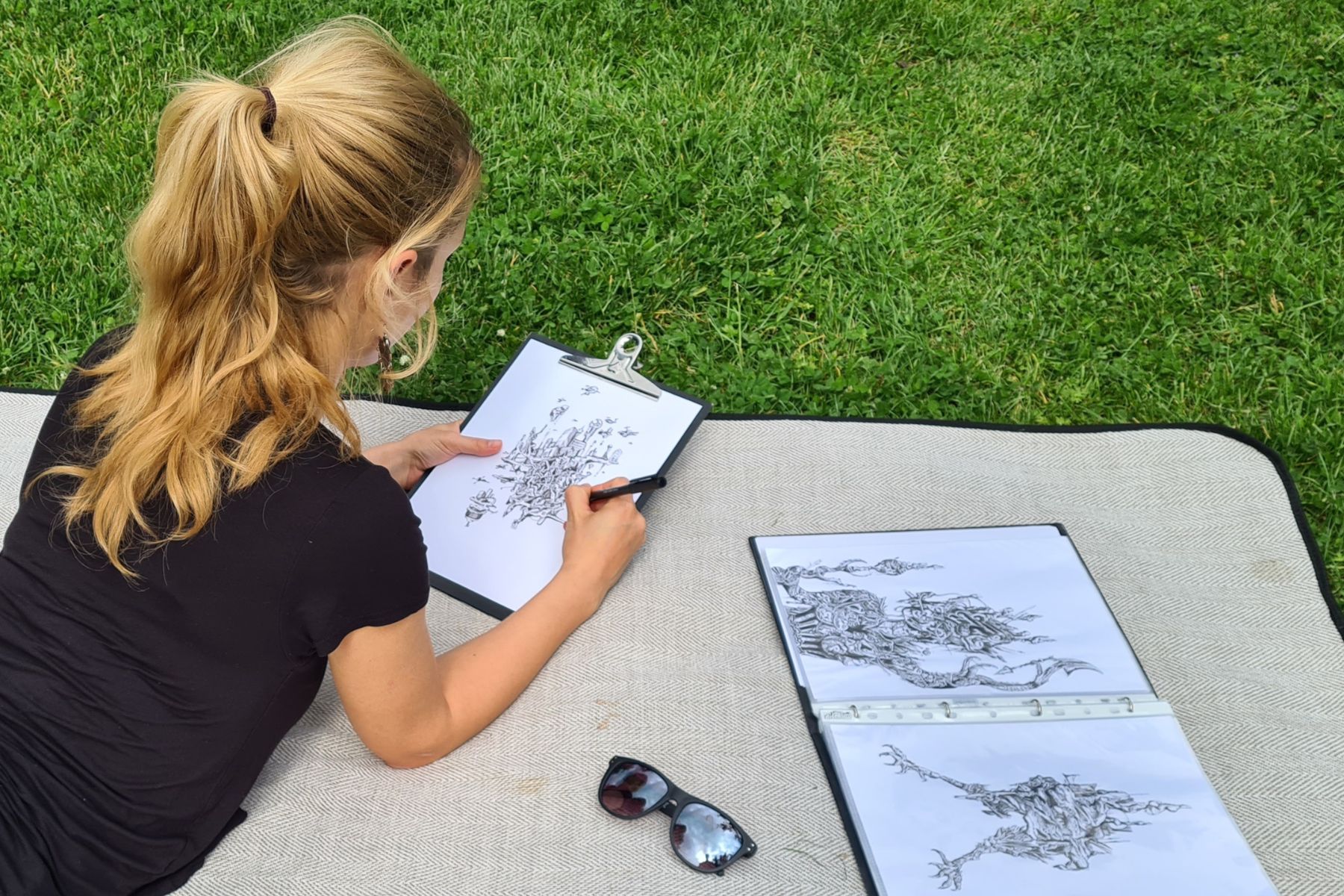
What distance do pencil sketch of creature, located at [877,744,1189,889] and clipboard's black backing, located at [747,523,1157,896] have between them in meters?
0.10

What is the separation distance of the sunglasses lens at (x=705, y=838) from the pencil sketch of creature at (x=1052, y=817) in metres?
0.30

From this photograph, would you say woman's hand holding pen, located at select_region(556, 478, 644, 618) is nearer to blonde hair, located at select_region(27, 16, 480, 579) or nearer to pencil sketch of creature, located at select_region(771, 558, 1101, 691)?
pencil sketch of creature, located at select_region(771, 558, 1101, 691)

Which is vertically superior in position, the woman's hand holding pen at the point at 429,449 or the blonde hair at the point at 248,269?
the blonde hair at the point at 248,269

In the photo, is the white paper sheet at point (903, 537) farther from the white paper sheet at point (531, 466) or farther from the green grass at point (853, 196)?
the green grass at point (853, 196)

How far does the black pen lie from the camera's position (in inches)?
78.9

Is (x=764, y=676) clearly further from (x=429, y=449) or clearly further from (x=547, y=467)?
(x=429, y=449)

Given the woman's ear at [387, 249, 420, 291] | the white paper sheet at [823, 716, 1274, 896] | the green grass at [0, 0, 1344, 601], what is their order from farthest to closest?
the green grass at [0, 0, 1344, 601], the white paper sheet at [823, 716, 1274, 896], the woman's ear at [387, 249, 420, 291]

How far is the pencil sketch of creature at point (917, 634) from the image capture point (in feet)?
6.07

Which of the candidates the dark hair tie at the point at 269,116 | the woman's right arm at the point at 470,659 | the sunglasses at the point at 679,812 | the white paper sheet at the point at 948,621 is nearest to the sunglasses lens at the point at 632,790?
the sunglasses at the point at 679,812

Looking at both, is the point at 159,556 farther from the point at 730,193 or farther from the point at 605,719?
the point at 730,193

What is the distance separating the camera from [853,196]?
10.6 ft

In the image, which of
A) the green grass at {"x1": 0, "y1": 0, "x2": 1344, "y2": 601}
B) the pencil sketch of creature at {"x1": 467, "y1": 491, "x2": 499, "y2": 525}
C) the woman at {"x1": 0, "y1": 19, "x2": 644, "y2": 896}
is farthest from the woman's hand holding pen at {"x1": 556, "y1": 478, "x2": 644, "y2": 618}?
the green grass at {"x1": 0, "y1": 0, "x2": 1344, "y2": 601}

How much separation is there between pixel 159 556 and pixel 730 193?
224cm

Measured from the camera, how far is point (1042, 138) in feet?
11.2
